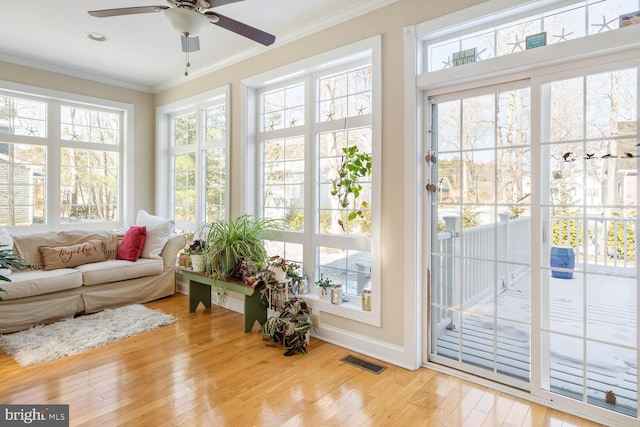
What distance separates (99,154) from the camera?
4902mm

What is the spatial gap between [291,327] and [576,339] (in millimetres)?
1948

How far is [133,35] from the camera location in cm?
352

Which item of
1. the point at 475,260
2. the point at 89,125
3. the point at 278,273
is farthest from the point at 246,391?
the point at 89,125

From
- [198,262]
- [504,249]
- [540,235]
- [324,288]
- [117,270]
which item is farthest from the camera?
[117,270]

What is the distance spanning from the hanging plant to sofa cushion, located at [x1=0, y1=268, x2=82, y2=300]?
2805mm

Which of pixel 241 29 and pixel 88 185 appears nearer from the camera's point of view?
pixel 241 29

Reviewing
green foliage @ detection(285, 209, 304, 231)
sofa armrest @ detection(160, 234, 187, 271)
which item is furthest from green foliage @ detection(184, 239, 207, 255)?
green foliage @ detection(285, 209, 304, 231)

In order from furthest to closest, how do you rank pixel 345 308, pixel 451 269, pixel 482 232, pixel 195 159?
pixel 195 159 → pixel 345 308 → pixel 451 269 → pixel 482 232

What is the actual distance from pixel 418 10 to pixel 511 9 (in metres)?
0.63

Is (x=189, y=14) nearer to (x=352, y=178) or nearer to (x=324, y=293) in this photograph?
(x=352, y=178)

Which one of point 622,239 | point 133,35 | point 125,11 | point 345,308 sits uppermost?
point 133,35

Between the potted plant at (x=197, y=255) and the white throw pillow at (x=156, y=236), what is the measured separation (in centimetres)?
63

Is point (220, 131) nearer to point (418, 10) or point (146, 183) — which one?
point (146, 183)

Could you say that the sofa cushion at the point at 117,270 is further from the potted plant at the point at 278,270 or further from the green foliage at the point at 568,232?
the green foliage at the point at 568,232
